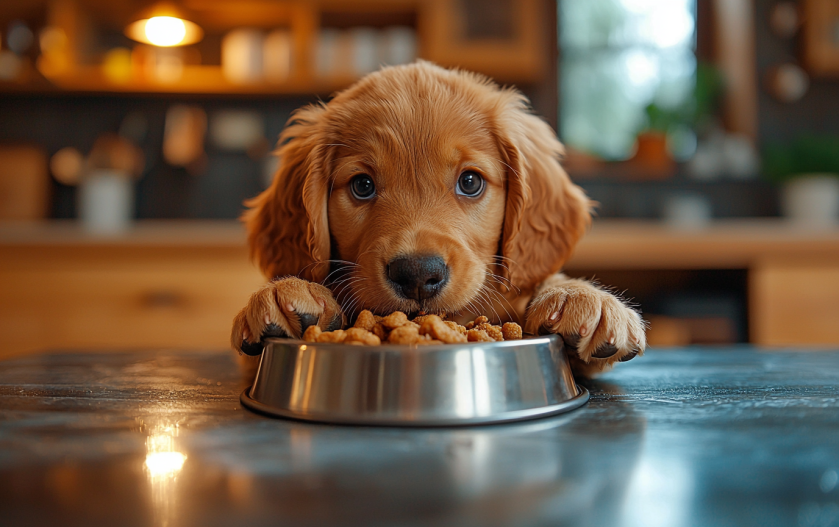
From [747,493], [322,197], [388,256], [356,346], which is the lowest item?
[747,493]

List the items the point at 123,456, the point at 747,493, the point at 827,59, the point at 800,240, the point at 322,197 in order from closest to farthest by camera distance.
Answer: the point at 747,493, the point at 123,456, the point at 322,197, the point at 800,240, the point at 827,59

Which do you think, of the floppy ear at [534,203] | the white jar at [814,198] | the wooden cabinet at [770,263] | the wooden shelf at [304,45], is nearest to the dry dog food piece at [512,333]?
the floppy ear at [534,203]

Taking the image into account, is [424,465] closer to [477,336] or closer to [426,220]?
[477,336]

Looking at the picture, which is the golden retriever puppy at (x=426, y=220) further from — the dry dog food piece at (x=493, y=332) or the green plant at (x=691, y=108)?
the green plant at (x=691, y=108)

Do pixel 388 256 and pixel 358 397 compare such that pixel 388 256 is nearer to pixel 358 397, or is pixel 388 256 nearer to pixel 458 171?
pixel 458 171

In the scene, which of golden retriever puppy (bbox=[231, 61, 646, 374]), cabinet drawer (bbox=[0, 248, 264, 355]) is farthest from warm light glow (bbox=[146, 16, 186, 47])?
golden retriever puppy (bbox=[231, 61, 646, 374])

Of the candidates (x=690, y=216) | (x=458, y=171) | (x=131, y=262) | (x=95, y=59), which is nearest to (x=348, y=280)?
(x=458, y=171)

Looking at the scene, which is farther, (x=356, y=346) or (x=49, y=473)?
(x=356, y=346)

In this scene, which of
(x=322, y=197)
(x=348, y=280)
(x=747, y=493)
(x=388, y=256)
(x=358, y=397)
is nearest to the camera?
(x=747, y=493)
